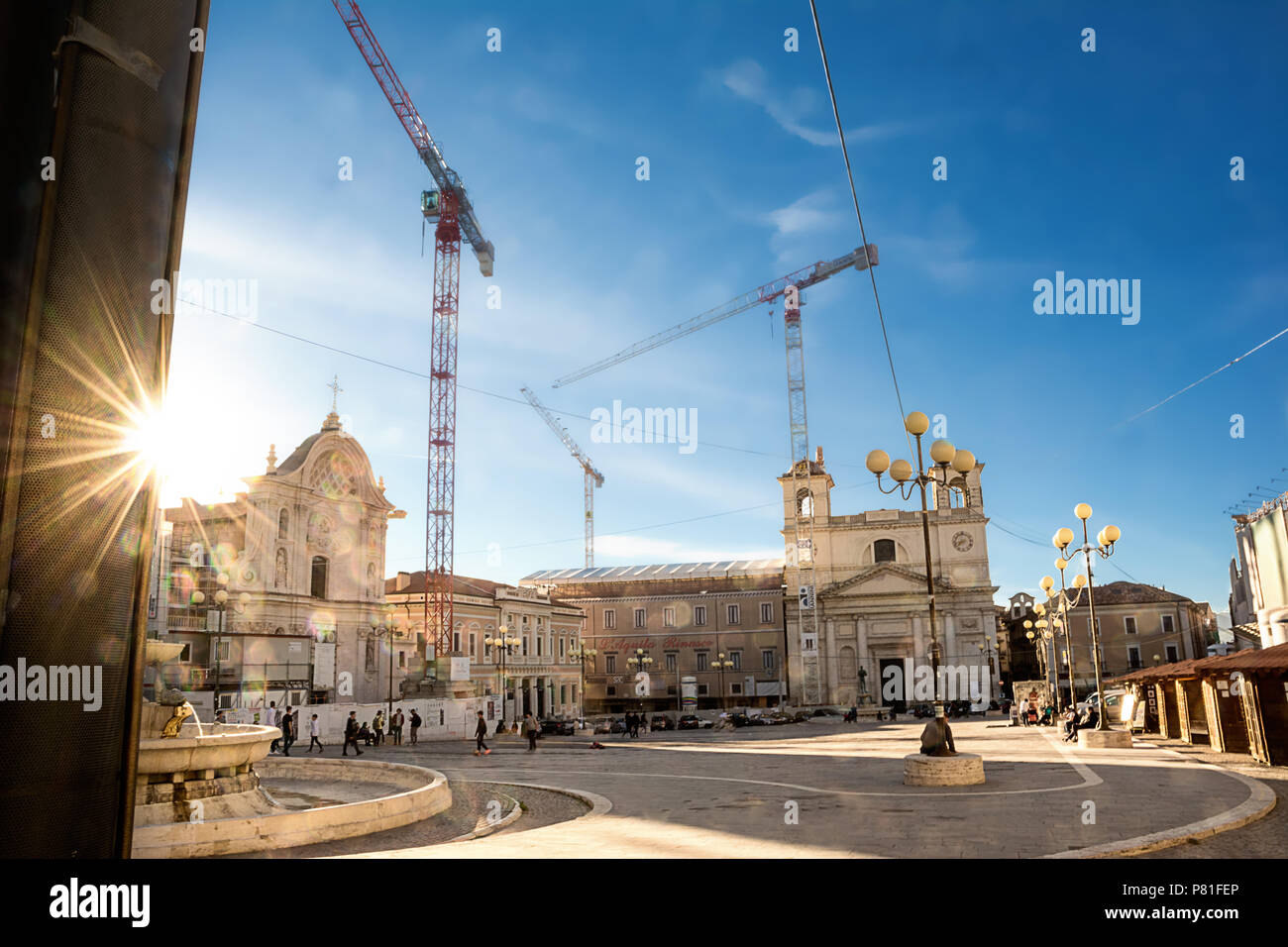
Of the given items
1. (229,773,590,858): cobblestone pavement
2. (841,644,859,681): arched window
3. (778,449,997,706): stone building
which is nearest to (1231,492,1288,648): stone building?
(778,449,997,706): stone building

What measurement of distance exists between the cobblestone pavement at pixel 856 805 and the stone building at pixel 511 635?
27.1 m

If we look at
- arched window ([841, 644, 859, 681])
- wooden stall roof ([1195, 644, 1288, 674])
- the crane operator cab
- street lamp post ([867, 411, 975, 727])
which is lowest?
arched window ([841, 644, 859, 681])

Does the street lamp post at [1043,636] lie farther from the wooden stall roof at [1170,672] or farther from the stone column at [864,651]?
the stone column at [864,651]

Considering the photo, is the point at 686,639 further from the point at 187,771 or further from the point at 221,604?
the point at 187,771

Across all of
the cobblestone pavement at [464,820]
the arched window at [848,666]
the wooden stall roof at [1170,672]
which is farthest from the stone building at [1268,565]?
the cobblestone pavement at [464,820]

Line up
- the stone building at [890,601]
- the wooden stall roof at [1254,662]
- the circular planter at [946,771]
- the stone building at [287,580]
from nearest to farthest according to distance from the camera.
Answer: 1. the circular planter at [946,771]
2. the wooden stall roof at [1254,662]
3. the stone building at [287,580]
4. the stone building at [890,601]

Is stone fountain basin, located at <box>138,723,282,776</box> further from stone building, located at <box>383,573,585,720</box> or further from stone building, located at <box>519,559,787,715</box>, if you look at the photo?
stone building, located at <box>519,559,787,715</box>

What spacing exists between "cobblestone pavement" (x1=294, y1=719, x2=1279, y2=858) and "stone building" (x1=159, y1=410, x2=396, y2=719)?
1931 centimetres

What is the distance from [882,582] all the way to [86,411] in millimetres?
63586

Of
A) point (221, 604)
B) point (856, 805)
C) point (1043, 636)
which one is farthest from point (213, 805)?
point (1043, 636)

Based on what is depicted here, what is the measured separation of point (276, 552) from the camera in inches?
1602

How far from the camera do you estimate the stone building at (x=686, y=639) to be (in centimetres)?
6825

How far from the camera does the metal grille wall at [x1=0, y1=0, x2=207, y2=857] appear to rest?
227 cm

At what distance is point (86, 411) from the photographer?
2.46m
